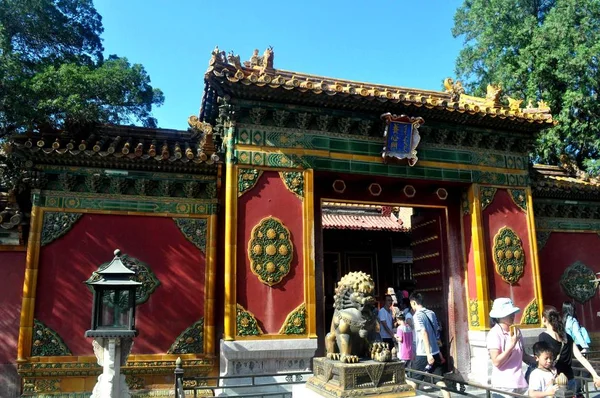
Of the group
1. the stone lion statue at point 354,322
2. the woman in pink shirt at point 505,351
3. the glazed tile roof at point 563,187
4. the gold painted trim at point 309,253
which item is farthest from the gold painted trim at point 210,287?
the glazed tile roof at point 563,187

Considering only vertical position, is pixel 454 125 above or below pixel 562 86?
below

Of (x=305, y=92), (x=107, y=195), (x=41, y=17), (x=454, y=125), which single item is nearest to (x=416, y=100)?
(x=454, y=125)

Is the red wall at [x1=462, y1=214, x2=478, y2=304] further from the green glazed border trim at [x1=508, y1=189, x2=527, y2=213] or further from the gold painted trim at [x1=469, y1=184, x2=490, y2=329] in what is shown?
the green glazed border trim at [x1=508, y1=189, x2=527, y2=213]

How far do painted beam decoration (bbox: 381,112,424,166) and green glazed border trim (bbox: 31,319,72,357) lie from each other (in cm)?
614

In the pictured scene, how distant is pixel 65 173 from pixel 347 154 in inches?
187

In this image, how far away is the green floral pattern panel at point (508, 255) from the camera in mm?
8977

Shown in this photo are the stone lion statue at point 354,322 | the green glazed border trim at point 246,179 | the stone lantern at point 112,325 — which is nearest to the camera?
the stone lion statue at point 354,322

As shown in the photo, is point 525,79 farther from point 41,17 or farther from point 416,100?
point 41,17

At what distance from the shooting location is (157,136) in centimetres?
955

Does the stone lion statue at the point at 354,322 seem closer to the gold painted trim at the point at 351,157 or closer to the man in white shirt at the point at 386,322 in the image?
the man in white shirt at the point at 386,322

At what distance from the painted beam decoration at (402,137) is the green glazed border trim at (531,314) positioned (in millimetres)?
3475

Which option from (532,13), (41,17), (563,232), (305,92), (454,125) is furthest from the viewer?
(532,13)

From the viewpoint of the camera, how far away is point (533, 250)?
9.30m

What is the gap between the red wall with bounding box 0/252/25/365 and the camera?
7.41 metres
